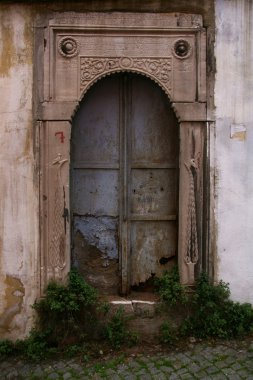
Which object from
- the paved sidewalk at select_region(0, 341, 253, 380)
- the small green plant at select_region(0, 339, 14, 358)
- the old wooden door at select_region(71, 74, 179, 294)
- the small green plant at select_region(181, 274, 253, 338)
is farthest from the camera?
the old wooden door at select_region(71, 74, 179, 294)

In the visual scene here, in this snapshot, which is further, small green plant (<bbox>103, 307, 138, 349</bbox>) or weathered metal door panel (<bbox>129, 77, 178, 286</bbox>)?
weathered metal door panel (<bbox>129, 77, 178, 286</bbox>)

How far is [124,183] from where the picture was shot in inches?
169

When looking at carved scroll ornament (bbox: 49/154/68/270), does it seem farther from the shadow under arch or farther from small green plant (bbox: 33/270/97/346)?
the shadow under arch

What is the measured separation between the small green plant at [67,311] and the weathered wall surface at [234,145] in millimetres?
1419

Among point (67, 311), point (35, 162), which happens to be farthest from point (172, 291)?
point (35, 162)

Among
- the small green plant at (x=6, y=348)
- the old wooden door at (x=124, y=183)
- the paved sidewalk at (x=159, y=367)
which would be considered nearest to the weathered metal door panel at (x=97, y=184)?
the old wooden door at (x=124, y=183)

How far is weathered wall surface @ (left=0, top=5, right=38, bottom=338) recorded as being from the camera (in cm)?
394

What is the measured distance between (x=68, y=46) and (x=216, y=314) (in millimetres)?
3097

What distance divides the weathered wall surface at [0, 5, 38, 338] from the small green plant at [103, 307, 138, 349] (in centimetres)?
82

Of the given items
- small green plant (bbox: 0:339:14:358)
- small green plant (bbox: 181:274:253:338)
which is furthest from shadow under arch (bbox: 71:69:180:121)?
small green plant (bbox: 0:339:14:358)

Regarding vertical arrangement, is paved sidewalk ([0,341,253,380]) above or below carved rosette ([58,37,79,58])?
below

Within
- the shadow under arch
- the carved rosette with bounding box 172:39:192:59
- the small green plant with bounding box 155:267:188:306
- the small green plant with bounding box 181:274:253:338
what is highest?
the carved rosette with bounding box 172:39:192:59

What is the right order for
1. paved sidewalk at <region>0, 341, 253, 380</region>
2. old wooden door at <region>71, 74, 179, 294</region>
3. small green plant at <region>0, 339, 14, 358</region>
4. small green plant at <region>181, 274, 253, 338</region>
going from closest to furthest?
paved sidewalk at <region>0, 341, 253, 380</region>
small green plant at <region>0, 339, 14, 358</region>
small green plant at <region>181, 274, 253, 338</region>
old wooden door at <region>71, 74, 179, 294</region>

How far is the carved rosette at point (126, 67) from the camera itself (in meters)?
3.98
